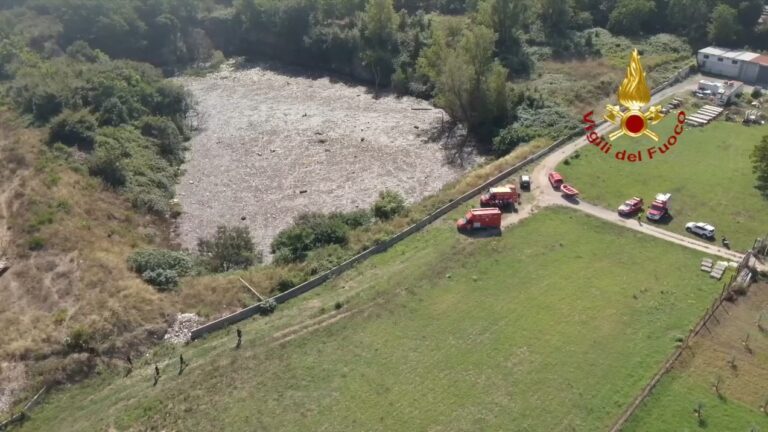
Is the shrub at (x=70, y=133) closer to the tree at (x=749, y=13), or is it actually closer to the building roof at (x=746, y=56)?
the building roof at (x=746, y=56)

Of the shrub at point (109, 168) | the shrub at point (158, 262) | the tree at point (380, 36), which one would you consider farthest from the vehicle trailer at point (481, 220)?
the tree at point (380, 36)

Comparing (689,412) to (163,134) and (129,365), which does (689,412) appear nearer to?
(129,365)

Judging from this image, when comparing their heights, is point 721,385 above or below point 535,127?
below

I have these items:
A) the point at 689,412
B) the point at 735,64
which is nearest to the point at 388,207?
the point at 689,412

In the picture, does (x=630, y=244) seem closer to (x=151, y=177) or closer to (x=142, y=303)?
(x=142, y=303)

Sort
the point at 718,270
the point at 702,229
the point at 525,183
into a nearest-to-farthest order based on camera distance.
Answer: the point at 718,270 < the point at 702,229 < the point at 525,183

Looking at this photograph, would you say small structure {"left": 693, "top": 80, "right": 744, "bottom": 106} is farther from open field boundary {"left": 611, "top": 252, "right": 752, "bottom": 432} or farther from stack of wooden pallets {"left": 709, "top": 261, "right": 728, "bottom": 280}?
A: stack of wooden pallets {"left": 709, "top": 261, "right": 728, "bottom": 280}

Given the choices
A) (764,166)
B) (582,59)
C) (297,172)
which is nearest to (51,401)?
(297,172)
